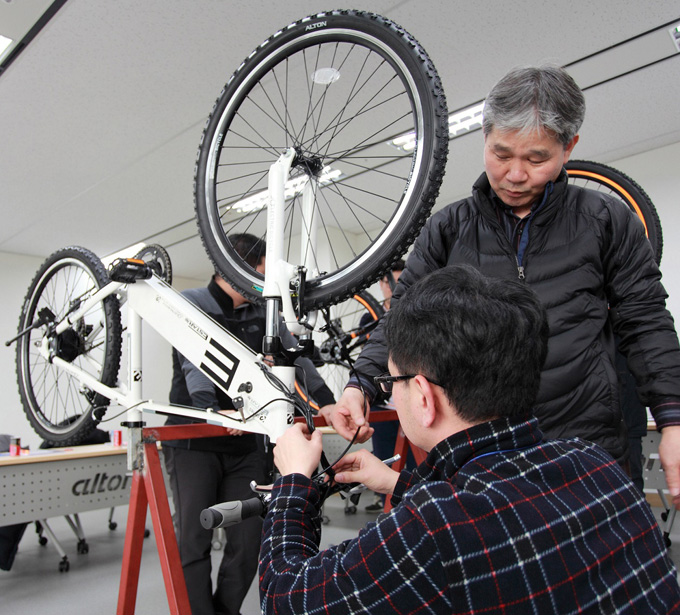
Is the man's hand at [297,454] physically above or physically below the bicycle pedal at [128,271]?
below

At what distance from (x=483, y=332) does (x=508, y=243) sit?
0.53m

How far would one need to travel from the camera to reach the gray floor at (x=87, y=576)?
2449mm

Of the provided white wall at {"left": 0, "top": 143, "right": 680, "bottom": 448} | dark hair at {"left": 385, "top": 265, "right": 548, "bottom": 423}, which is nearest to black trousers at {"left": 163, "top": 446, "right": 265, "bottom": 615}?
dark hair at {"left": 385, "top": 265, "right": 548, "bottom": 423}

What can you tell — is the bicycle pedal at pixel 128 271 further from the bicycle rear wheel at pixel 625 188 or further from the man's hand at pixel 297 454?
the bicycle rear wheel at pixel 625 188

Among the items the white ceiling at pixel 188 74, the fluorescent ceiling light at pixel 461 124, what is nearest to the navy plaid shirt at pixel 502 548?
the white ceiling at pixel 188 74

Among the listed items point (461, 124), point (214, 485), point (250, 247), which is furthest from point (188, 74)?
point (214, 485)

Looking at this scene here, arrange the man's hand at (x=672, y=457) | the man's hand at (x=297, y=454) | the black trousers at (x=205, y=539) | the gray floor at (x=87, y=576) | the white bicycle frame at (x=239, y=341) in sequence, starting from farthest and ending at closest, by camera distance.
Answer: the gray floor at (x=87, y=576) < the black trousers at (x=205, y=539) < the white bicycle frame at (x=239, y=341) < the man's hand at (x=672, y=457) < the man's hand at (x=297, y=454)

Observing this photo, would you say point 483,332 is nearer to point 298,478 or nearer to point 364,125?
point 298,478

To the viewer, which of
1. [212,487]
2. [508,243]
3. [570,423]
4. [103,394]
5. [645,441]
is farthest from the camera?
[645,441]

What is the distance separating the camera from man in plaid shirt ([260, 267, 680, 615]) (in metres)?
0.50

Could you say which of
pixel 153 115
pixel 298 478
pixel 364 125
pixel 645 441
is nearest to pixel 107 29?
pixel 153 115

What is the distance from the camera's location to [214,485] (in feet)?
5.83

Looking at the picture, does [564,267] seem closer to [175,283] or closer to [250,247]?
[250,247]

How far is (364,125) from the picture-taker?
3.58 meters
